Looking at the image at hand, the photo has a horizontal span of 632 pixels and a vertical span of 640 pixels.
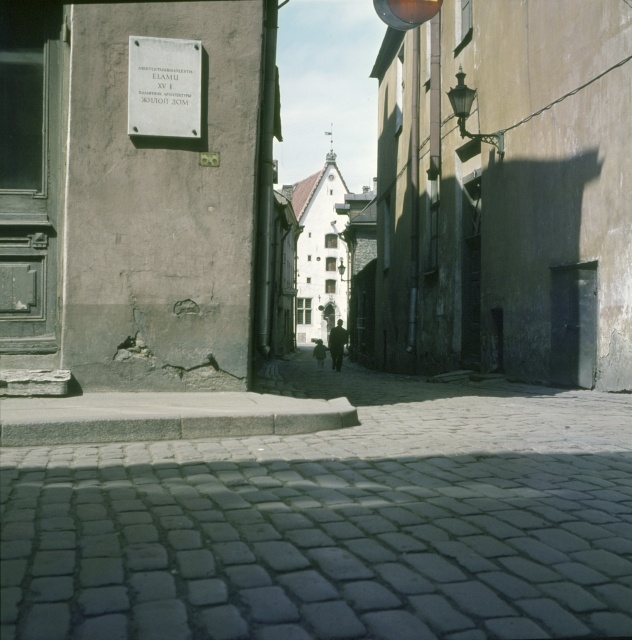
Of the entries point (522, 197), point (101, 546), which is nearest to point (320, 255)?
point (522, 197)

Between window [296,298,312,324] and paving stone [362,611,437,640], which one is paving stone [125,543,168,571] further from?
window [296,298,312,324]

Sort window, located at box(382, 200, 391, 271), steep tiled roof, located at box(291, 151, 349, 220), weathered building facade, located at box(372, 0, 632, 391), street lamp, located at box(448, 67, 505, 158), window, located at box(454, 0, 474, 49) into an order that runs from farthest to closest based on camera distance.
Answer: steep tiled roof, located at box(291, 151, 349, 220) < window, located at box(382, 200, 391, 271) < window, located at box(454, 0, 474, 49) < street lamp, located at box(448, 67, 505, 158) < weathered building facade, located at box(372, 0, 632, 391)

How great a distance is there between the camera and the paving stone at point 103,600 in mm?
2533

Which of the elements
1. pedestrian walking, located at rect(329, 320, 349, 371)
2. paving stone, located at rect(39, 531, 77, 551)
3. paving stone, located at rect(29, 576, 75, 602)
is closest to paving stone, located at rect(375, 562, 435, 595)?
paving stone, located at rect(29, 576, 75, 602)

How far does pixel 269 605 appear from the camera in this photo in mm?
2605

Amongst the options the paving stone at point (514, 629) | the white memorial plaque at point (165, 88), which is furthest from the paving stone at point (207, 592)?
the white memorial plaque at point (165, 88)

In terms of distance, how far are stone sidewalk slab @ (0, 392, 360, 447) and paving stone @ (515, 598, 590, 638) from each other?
11.5 feet

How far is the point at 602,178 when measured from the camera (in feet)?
31.6

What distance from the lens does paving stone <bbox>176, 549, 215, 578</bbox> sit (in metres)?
2.90

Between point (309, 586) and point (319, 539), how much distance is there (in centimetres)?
56

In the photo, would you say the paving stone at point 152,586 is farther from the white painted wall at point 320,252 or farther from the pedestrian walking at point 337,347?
the white painted wall at point 320,252

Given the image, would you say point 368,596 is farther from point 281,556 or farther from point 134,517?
point 134,517

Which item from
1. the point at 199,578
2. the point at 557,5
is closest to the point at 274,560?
the point at 199,578

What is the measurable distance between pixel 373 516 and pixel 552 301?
797 cm
